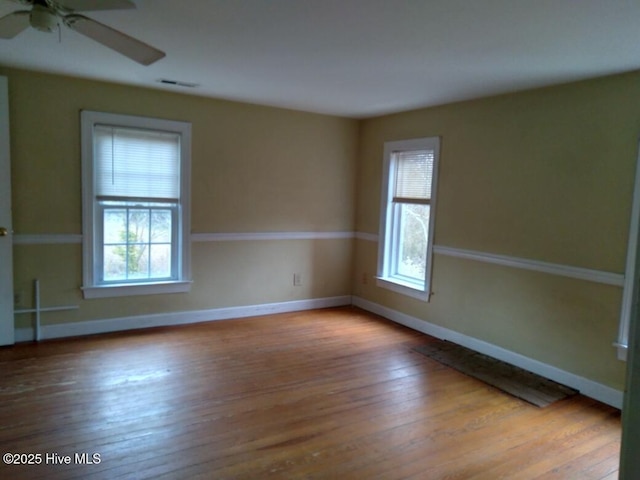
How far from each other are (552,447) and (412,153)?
303cm

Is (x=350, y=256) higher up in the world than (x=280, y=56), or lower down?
lower down

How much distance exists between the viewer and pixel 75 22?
2021 millimetres

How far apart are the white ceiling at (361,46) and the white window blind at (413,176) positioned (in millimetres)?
710

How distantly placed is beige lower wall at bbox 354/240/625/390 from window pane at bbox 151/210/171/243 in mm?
2578

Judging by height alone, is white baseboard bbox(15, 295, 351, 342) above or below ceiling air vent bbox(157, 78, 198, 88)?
Answer: below

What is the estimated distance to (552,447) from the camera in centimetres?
253

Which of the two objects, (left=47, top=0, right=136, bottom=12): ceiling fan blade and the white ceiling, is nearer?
(left=47, top=0, right=136, bottom=12): ceiling fan blade

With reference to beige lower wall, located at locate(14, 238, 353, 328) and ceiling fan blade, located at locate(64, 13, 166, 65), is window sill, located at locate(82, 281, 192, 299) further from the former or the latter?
ceiling fan blade, located at locate(64, 13, 166, 65)

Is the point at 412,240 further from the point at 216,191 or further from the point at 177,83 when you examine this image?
the point at 177,83

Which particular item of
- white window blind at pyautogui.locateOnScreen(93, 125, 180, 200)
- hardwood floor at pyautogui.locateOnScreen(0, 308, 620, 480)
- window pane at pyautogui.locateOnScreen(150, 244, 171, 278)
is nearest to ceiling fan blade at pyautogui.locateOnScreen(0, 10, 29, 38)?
white window blind at pyautogui.locateOnScreen(93, 125, 180, 200)

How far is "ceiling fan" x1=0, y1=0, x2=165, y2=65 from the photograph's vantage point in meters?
1.83

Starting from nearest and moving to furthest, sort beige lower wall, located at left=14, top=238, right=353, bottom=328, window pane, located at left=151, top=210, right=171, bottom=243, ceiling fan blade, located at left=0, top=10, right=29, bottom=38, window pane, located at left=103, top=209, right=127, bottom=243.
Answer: ceiling fan blade, located at left=0, top=10, right=29, bottom=38 < beige lower wall, located at left=14, top=238, right=353, bottom=328 < window pane, located at left=103, top=209, right=127, bottom=243 < window pane, located at left=151, top=210, right=171, bottom=243

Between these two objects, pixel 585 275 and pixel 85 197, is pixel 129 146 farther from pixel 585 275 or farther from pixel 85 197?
pixel 585 275

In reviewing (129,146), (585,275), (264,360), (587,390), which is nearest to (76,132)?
(129,146)
